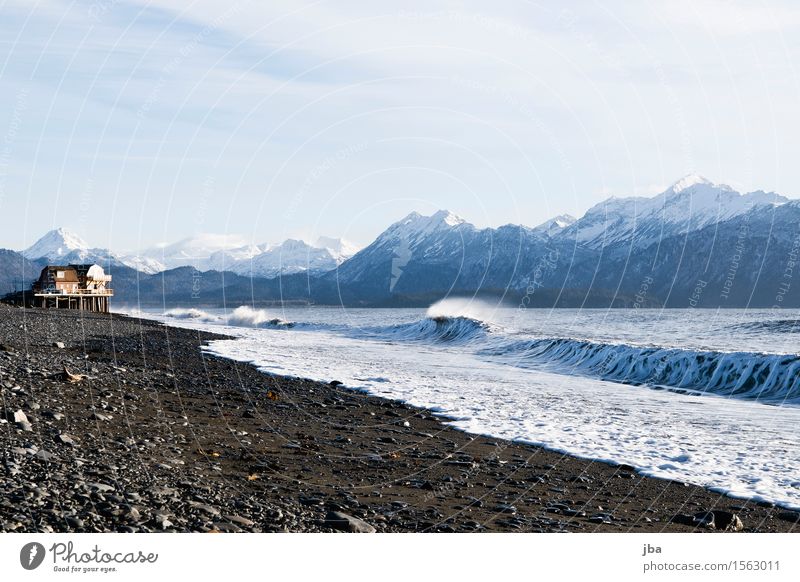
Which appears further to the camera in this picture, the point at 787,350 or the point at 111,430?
the point at 787,350

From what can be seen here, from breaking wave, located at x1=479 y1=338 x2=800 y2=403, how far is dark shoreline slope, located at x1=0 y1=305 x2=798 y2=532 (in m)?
15.7

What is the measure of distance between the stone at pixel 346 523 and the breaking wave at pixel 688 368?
21.2 metres

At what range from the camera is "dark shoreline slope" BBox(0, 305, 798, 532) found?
9586 millimetres

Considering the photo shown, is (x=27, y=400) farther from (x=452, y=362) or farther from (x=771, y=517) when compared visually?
(x=452, y=362)

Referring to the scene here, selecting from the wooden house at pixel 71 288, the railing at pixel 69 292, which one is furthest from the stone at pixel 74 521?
the railing at pixel 69 292

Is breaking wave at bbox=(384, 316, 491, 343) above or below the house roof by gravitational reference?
below

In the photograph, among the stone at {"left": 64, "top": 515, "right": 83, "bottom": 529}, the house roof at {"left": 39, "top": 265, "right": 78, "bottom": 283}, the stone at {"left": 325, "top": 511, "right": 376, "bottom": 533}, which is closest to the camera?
the stone at {"left": 64, "top": 515, "right": 83, "bottom": 529}

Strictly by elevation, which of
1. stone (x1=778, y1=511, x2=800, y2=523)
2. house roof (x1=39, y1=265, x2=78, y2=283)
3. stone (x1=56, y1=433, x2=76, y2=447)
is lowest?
stone (x1=778, y1=511, x2=800, y2=523)

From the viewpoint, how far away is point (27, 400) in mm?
15133

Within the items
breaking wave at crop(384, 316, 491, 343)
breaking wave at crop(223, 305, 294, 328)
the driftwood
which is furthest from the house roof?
the driftwood

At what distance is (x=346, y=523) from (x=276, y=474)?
3143mm

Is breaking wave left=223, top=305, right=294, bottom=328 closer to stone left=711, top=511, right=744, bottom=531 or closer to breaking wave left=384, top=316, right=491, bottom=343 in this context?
breaking wave left=384, top=316, right=491, bottom=343

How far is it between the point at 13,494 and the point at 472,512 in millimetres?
6265

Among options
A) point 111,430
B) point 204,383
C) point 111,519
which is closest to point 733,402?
point 204,383
